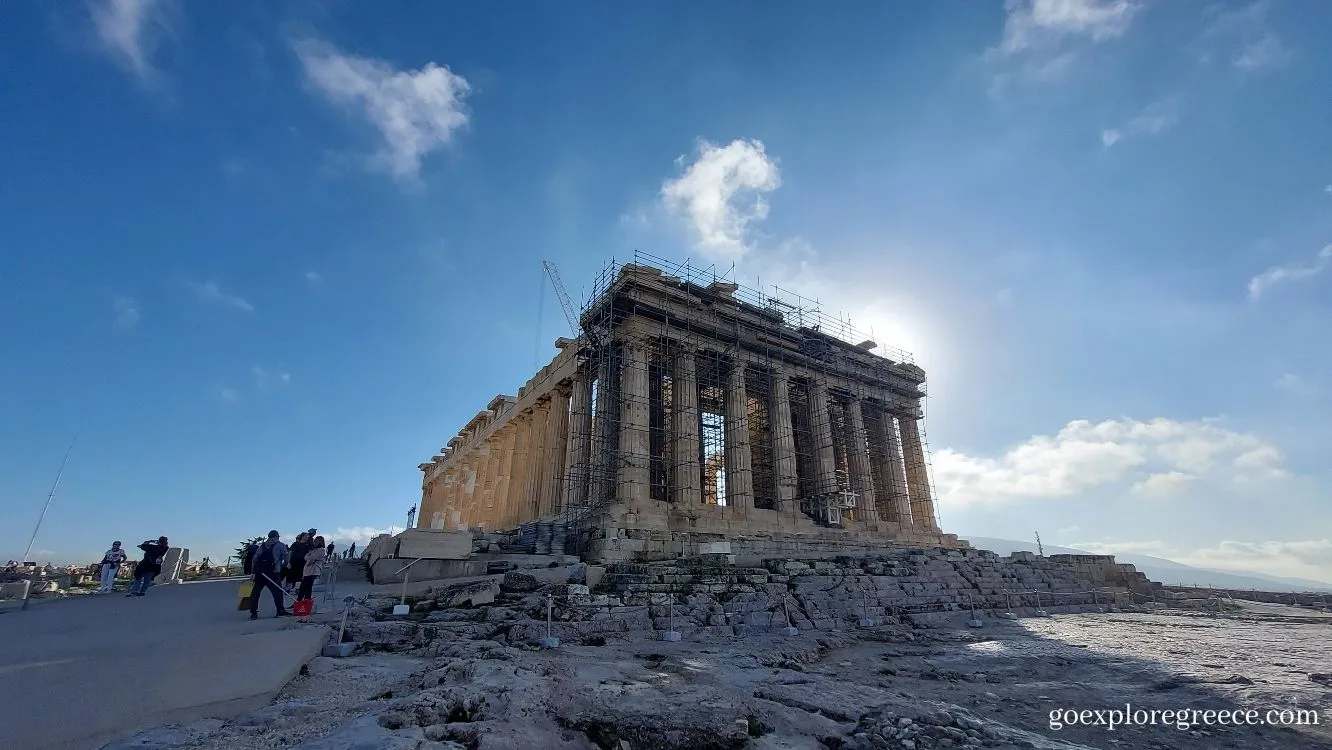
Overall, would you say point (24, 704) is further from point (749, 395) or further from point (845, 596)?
point (749, 395)

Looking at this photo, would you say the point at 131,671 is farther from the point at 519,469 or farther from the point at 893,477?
the point at 893,477

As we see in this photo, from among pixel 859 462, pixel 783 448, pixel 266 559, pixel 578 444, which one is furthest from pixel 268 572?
pixel 859 462

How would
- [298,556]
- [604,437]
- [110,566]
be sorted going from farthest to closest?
[604,437]
[110,566]
[298,556]

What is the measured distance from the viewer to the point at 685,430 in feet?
87.7

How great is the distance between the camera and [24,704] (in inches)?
183

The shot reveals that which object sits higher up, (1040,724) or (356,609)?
(356,609)

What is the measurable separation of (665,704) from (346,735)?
9.35ft

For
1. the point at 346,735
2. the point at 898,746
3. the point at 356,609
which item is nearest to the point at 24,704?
the point at 346,735

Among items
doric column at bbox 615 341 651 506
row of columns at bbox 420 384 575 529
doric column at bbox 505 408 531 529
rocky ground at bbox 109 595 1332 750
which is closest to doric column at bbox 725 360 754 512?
doric column at bbox 615 341 651 506

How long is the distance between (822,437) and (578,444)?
45.2 feet

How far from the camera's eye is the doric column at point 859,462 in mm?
31609

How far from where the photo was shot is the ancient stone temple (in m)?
24.1

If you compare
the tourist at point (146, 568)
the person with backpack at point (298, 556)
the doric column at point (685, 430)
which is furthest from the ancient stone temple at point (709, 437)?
the tourist at point (146, 568)

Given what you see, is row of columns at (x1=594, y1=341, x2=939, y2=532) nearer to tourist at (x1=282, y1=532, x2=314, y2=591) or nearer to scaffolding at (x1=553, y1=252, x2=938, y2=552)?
scaffolding at (x1=553, y1=252, x2=938, y2=552)
